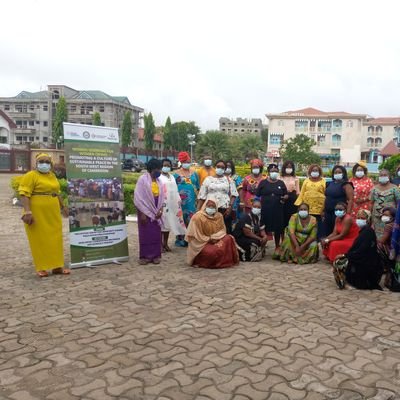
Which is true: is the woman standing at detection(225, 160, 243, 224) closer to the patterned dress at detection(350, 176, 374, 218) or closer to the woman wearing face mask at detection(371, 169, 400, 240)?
the patterned dress at detection(350, 176, 374, 218)

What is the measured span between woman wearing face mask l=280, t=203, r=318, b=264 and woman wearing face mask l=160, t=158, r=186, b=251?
2.03 m

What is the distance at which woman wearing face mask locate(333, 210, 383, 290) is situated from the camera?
5203mm

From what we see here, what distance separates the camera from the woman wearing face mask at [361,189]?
6.78 m

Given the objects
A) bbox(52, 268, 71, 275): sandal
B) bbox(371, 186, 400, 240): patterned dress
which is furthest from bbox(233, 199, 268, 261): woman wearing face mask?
bbox(52, 268, 71, 275): sandal

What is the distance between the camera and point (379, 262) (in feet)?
17.3

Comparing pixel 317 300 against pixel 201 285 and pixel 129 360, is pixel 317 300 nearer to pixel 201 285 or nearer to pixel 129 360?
pixel 201 285

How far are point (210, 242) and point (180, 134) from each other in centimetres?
6036

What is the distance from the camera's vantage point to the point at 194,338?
3564 millimetres

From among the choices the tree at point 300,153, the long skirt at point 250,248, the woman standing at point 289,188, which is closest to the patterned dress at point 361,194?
the woman standing at point 289,188

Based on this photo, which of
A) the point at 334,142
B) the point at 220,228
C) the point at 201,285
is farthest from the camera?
the point at 334,142

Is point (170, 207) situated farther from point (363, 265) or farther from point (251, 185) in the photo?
point (363, 265)

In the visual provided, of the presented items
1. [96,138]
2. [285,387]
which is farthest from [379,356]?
[96,138]

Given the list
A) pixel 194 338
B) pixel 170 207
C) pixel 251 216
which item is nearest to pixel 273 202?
pixel 251 216

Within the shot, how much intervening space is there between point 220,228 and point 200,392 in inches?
159
